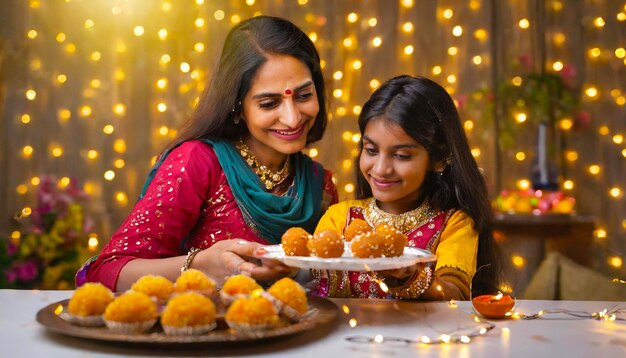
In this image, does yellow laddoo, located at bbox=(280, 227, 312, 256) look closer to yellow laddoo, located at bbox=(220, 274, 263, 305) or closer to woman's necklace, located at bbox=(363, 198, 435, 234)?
yellow laddoo, located at bbox=(220, 274, 263, 305)

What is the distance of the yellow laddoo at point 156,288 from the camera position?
1.28m

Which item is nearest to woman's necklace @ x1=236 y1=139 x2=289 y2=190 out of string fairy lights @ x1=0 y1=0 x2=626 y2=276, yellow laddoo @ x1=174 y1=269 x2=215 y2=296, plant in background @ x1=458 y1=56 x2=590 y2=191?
yellow laddoo @ x1=174 y1=269 x2=215 y2=296

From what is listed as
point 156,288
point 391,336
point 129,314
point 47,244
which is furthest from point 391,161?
point 47,244

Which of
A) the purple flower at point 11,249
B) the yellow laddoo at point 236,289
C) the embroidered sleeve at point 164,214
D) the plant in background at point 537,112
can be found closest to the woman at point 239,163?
the embroidered sleeve at point 164,214

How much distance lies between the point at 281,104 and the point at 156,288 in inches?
33.7

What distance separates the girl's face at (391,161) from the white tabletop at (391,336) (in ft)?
1.35

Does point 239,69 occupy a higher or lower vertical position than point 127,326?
higher

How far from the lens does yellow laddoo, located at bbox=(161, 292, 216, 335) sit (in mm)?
1151

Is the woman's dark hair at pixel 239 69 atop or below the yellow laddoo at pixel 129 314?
atop

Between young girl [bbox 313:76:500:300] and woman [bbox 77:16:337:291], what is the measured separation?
179mm

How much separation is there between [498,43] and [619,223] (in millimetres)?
1282

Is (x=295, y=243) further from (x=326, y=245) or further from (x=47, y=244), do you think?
(x=47, y=244)

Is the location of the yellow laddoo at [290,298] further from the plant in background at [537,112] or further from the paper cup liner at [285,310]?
the plant in background at [537,112]

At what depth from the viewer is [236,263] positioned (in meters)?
1.58
